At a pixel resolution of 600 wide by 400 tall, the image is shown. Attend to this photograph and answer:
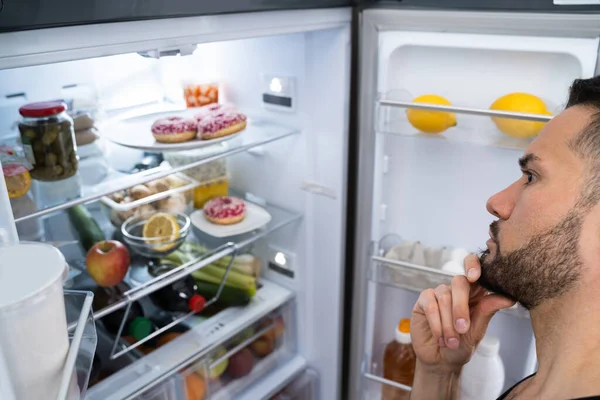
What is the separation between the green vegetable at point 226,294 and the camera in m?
1.43

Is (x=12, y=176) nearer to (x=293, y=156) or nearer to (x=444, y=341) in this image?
(x=293, y=156)

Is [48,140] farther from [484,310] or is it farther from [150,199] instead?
[484,310]

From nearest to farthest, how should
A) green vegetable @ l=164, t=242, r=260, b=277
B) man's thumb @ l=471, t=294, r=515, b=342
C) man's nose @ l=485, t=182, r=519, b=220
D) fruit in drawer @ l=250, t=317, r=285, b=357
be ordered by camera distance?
man's nose @ l=485, t=182, r=519, b=220 → man's thumb @ l=471, t=294, r=515, b=342 → green vegetable @ l=164, t=242, r=260, b=277 → fruit in drawer @ l=250, t=317, r=285, b=357

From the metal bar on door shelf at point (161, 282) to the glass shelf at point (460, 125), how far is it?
0.50 metres

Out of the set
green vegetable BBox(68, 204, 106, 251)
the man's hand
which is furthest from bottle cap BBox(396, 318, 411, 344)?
green vegetable BBox(68, 204, 106, 251)

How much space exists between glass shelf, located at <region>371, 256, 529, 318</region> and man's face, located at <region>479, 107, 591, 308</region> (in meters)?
0.44

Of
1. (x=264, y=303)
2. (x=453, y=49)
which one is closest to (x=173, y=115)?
(x=264, y=303)

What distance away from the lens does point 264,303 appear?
1481 mm

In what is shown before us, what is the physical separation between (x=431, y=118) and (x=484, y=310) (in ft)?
1.47

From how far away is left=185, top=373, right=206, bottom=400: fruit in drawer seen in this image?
1308mm

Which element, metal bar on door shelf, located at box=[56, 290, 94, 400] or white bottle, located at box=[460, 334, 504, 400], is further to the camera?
white bottle, located at box=[460, 334, 504, 400]

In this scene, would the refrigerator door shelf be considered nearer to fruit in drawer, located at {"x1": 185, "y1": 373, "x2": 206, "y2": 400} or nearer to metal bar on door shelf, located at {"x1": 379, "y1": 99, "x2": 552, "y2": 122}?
fruit in drawer, located at {"x1": 185, "y1": 373, "x2": 206, "y2": 400}

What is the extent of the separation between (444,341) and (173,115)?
895 mm

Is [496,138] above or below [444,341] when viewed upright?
above
